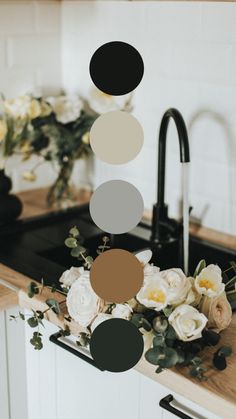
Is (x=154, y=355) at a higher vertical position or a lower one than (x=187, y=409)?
higher

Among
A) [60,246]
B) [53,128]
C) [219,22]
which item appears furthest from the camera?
[53,128]

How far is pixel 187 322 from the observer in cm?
116

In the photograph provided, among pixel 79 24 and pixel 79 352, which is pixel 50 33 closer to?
pixel 79 24

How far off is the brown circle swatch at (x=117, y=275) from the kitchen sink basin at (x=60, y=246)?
478mm

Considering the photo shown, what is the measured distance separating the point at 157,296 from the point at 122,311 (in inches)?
3.0

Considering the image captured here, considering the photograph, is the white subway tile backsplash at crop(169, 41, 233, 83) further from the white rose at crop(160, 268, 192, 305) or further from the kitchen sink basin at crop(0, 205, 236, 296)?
the white rose at crop(160, 268, 192, 305)

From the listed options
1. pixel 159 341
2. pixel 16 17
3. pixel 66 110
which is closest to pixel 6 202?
pixel 66 110

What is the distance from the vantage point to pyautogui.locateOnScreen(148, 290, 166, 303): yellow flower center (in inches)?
46.4

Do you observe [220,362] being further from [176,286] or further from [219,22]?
[219,22]

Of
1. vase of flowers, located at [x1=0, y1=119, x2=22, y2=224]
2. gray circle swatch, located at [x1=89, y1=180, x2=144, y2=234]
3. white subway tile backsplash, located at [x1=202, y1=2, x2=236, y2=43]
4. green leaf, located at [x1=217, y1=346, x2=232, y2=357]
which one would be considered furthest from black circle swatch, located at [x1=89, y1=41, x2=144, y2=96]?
vase of flowers, located at [x1=0, y1=119, x2=22, y2=224]

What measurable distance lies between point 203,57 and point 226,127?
0.21 metres

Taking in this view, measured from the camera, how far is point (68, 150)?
2.06 m

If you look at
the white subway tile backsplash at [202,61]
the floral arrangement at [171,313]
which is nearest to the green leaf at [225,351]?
the floral arrangement at [171,313]

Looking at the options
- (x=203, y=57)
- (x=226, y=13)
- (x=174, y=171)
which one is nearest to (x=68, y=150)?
(x=174, y=171)
